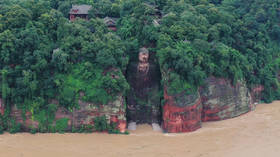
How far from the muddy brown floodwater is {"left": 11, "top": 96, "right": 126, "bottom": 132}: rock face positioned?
2.47 feet

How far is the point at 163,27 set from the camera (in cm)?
2419

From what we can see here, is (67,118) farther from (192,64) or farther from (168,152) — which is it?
(192,64)

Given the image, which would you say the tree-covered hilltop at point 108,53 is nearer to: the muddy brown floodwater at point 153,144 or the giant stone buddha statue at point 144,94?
the giant stone buddha statue at point 144,94

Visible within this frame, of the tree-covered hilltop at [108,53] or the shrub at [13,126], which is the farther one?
the tree-covered hilltop at [108,53]

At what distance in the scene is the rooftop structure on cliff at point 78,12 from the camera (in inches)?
1164

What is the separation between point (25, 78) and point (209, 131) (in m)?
12.7

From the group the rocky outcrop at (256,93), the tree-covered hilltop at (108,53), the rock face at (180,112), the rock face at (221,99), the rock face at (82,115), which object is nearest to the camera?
the rock face at (82,115)

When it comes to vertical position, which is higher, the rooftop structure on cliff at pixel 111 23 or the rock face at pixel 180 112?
the rooftop structure on cliff at pixel 111 23

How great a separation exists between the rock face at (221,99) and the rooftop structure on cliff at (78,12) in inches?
530

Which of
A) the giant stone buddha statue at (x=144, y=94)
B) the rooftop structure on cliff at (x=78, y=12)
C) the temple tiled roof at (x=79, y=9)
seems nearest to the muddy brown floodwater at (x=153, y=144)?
the giant stone buddha statue at (x=144, y=94)

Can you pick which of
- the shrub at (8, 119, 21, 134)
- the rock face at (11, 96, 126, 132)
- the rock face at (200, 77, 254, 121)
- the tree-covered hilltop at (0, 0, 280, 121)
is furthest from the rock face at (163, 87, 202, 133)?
the shrub at (8, 119, 21, 134)

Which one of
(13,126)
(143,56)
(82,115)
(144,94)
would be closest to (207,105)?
(144,94)

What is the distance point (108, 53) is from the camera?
21797 mm

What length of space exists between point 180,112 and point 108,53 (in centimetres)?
631
